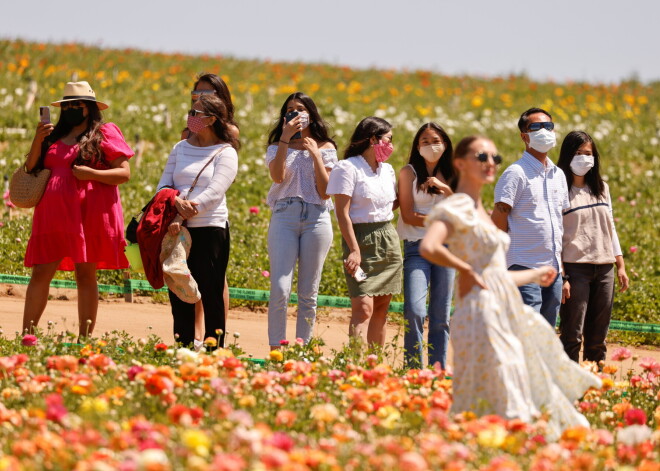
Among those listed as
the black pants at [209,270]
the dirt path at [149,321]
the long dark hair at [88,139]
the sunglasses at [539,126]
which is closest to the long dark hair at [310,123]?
the black pants at [209,270]

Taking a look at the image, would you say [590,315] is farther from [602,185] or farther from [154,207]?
[154,207]

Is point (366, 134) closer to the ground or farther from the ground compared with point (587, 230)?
farther from the ground

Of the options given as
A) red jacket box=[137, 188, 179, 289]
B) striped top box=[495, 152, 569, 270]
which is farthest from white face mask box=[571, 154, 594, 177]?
red jacket box=[137, 188, 179, 289]

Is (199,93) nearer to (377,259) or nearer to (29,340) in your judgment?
(377,259)

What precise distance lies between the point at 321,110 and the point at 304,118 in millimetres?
11200

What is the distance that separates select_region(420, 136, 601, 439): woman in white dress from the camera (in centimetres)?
475

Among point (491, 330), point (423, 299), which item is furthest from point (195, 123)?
point (491, 330)

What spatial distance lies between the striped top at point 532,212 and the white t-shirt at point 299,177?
1.16 meters

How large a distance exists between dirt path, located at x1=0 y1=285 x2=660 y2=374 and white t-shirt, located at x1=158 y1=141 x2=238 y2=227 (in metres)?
1.38

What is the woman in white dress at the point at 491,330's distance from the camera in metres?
4.75

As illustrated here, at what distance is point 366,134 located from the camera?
6984 mm

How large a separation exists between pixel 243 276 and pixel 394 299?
4.90 feet

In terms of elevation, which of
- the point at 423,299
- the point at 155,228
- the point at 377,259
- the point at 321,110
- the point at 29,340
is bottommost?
the point at 29,340

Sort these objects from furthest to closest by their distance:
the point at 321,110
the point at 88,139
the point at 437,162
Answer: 1. the point at 321,110
2. the point at 88,139
3. the point at 437,162
